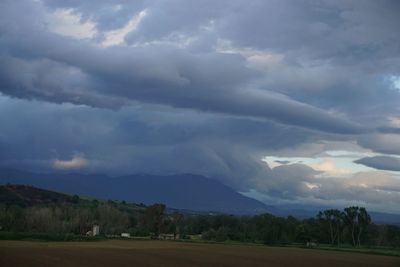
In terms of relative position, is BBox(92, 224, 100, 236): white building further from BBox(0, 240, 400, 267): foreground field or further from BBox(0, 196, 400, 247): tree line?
BBox(0, 240, 400, 267): foreground field

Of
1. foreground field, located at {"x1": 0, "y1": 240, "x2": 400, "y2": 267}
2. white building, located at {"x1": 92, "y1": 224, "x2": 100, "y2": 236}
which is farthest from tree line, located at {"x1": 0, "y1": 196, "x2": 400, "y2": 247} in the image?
foreground field, located at {"x1": 0, "y1": 240, "x2": 400, "y2": 267}

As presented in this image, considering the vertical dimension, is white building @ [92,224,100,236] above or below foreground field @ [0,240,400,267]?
above

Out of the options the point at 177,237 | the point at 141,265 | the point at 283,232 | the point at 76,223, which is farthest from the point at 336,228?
the point at 141,265

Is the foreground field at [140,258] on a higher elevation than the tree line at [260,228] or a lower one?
lower

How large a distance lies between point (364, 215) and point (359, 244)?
38.3ft

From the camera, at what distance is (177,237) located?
187250mm

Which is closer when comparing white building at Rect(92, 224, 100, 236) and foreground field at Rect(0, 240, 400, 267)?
foreground field at Rect(0, 240, 400, 267)

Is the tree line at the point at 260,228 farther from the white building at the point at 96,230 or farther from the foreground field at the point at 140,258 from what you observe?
the foreground field at the point at 140,258

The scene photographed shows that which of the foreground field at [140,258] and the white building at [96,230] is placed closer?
the foreground field at [140,258]

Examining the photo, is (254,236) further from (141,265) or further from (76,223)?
(141,265)

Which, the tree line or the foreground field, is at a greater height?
the tree line

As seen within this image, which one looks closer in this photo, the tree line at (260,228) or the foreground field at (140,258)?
the foreground field at (140,258)

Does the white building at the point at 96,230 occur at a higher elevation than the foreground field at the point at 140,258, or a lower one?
higher

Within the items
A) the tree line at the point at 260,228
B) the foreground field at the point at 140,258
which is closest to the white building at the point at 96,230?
the tree line at the point at 260,228
